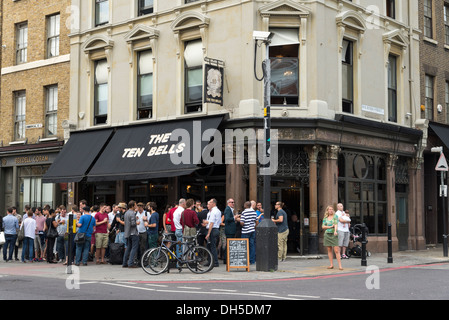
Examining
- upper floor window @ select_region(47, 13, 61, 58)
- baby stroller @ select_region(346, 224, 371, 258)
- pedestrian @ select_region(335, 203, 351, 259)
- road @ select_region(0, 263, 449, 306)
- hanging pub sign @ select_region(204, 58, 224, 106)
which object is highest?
upper floor window @ select_region(47, 13, 61, 58)

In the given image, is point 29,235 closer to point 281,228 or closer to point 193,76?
point 193,76

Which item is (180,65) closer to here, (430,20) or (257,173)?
(257,173)

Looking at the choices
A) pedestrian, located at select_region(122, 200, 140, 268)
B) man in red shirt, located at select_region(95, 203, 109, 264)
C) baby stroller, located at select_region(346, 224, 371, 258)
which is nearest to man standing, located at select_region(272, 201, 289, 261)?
baby stroller, located at select_region(346, 224, 371, 258)

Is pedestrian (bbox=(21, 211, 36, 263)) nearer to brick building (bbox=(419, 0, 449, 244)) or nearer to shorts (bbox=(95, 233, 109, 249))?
shorts (bbox=(95, 233, 109, 249))

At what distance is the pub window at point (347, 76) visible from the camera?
2212cm

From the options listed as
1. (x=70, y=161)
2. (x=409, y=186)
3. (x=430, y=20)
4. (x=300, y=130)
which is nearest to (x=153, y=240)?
(x=300, y=130)

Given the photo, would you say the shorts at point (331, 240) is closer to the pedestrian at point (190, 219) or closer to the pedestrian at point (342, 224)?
the pedestrian at point (342, 224)

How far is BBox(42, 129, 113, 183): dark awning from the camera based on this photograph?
23.6 m

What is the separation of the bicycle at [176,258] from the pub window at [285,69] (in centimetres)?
721

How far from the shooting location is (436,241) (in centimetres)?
2675

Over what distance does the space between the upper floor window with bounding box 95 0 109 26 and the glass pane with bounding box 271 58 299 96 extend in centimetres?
834

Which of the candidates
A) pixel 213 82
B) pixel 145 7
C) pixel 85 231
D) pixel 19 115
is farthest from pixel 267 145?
pixel 19 115

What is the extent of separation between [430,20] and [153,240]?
54.5 ft

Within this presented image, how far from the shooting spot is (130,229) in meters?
17.6
